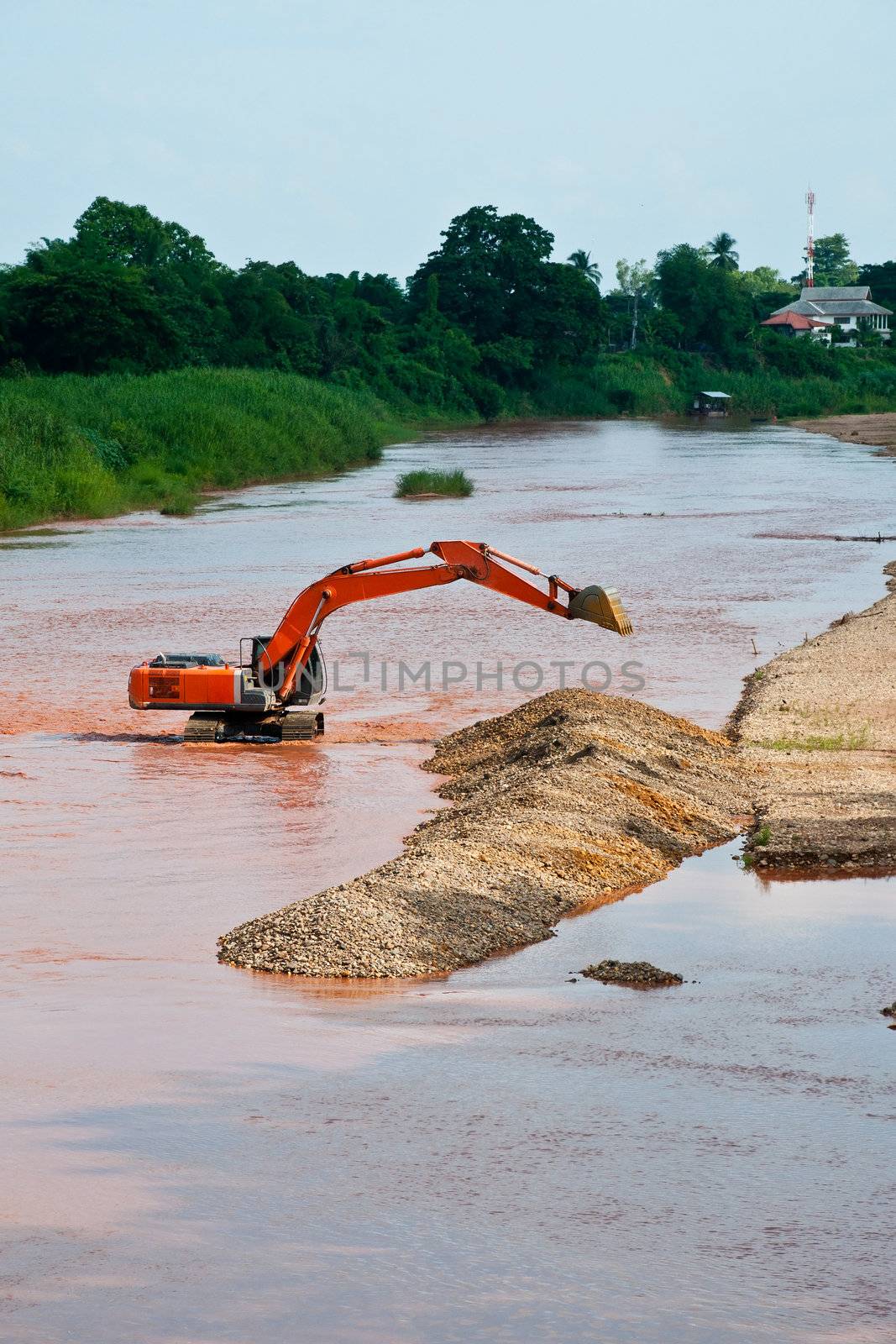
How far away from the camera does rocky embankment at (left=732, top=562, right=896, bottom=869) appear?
447 inches

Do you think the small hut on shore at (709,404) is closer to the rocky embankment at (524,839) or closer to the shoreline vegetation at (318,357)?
the shoreline vegetation at (318,357)

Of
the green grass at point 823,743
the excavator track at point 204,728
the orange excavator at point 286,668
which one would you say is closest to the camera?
the orange excavator at point 286,668

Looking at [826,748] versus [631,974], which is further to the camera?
[826,748]

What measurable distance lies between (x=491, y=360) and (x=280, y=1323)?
3718 inches

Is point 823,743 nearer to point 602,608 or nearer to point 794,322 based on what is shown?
point 602,608

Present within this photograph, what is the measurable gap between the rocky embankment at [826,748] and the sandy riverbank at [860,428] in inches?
2059

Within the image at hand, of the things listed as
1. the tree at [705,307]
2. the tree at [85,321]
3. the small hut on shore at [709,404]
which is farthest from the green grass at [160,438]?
the tree at [705,307]

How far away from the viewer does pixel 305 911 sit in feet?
31.8

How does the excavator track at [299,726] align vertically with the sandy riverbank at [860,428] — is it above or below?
below

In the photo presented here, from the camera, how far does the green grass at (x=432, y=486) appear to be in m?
48.0

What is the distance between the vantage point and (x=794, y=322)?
131 metres

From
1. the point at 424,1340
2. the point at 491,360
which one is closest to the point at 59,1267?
the point at 424,1340

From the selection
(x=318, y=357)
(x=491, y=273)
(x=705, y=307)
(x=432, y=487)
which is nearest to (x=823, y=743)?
(x=432, y=487)

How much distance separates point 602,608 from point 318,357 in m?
69.1
